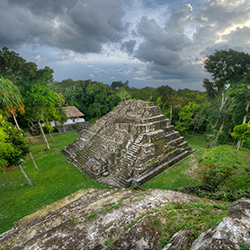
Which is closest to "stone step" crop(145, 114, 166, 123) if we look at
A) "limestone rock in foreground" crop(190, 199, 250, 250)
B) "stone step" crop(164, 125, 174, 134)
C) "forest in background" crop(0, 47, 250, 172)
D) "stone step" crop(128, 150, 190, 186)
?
"stone step" crop(164, 125, 174, 134)

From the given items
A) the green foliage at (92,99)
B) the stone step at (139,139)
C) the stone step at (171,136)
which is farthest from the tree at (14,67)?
the stone step at (171,136)

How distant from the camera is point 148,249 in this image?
3.67 metres

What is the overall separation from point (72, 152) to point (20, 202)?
6729 millimetres

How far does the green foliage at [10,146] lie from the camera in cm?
827

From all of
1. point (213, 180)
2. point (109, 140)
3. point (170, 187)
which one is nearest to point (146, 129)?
point (109, 140)

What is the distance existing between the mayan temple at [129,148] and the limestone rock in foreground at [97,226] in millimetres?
3203

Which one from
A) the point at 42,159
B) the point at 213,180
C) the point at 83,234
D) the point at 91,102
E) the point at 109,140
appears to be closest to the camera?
the point at 83,234

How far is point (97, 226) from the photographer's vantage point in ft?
16.6

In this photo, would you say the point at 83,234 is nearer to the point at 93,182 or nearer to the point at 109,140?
the point at 93,182

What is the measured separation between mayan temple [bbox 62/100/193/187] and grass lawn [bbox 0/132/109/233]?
1.02m

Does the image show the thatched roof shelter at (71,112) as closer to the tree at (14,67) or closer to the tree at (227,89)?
the tree at (14,67)

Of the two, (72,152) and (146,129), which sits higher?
(146,129)

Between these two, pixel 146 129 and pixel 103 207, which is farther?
pixel 146 129

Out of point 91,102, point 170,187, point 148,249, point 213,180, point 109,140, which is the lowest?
point 170,187
